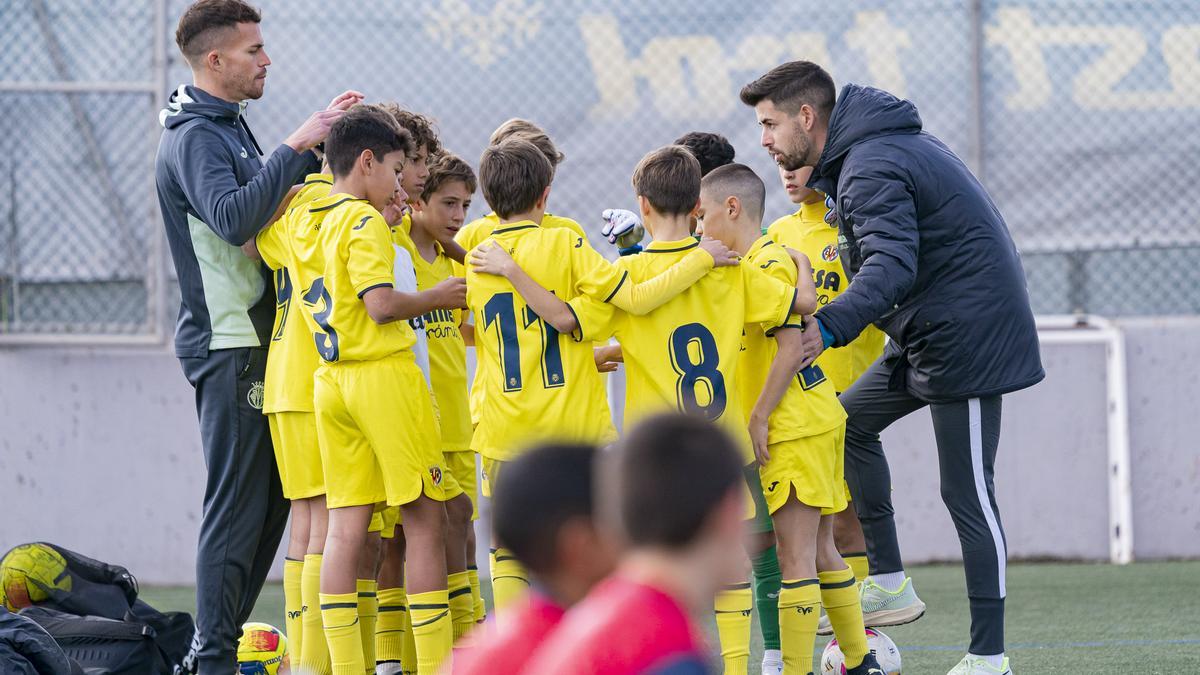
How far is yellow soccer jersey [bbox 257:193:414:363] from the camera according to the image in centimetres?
364

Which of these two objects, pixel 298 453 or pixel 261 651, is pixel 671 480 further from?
pixel 261 651

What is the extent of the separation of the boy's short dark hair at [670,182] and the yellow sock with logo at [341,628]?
1.34m

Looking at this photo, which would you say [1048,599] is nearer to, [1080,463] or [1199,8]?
[1080,463]

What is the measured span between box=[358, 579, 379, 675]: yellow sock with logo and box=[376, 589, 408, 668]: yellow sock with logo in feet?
0.16

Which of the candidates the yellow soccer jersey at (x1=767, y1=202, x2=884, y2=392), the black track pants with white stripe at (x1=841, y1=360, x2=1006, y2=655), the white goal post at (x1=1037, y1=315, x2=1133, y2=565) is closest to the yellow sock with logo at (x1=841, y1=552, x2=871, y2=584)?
the yellow soccer jersey at (x1=767, y1=202, x2=884, y2=392)

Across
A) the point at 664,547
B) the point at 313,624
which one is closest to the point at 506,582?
the point at 313,624

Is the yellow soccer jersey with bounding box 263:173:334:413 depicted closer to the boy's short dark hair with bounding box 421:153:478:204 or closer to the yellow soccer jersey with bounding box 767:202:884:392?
the boy's short dark hair with bounding box 421:153:478:204

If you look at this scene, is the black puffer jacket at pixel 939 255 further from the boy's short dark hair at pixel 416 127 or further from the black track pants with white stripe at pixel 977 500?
the boy's short dark hair at pixel 416 127

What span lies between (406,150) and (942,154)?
4.98 feet

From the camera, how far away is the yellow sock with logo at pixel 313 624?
3791 millimetres

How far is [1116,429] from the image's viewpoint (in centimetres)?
671

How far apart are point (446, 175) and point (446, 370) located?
0.63 m

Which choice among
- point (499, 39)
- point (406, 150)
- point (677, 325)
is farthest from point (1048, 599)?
point (499, 39)

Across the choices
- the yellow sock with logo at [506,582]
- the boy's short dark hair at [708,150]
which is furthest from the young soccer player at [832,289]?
the yellow sock with logo at [506,582]
